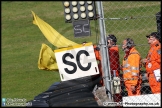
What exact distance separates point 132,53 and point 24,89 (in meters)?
4.99

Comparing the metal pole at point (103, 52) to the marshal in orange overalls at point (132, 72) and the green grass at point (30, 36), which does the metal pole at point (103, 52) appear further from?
the green grass at point (30, 36)

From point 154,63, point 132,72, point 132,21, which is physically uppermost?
point 132,21

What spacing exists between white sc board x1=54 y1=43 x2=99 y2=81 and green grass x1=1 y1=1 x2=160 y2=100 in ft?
12.0

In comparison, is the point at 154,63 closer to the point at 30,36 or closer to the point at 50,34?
the point at 50,34

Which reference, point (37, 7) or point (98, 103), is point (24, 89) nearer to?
point (98, 103)

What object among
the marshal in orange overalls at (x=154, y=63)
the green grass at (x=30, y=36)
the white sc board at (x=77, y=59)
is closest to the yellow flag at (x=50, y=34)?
the white sc board at (x=77, y=59)

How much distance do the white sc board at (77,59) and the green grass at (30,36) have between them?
3.65 metres

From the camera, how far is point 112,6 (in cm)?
1944

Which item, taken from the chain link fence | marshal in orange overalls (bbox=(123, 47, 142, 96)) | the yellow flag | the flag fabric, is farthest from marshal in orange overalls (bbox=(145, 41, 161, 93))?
the chain link fence

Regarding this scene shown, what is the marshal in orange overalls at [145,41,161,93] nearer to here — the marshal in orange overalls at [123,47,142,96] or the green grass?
the marshal in orange overalls at [123,47,142,96]

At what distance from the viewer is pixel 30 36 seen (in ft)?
63.8

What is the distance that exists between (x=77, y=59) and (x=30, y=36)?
31.4 feet

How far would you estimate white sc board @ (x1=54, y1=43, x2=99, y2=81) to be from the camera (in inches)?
395

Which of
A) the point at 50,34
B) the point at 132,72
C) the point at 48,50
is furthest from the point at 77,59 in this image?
the point at 50,34
